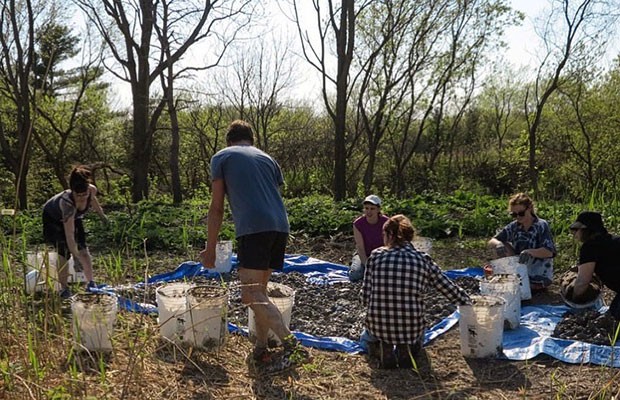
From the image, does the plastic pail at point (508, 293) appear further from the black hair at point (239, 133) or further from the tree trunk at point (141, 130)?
the tree trunk at point (141, 130)

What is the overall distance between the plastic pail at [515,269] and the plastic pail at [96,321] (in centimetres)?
291

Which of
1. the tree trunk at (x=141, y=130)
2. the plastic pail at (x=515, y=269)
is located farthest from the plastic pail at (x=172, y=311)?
the tree trunk at (x=141, y=130)

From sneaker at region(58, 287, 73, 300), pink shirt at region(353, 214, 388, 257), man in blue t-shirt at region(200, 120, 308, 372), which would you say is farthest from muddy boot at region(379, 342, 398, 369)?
sneaker at region(58, 287, 73, 300)

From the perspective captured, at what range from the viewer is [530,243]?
473 cm

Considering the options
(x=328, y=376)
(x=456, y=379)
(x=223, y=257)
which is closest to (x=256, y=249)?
(x=328, y=376)

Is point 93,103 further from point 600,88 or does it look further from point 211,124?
point 600,88

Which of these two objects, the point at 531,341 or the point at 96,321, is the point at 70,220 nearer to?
the point at 96,321

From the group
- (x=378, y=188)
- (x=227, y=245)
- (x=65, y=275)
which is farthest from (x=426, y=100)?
(x=65, y=275)

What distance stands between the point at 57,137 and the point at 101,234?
11035 millimetres

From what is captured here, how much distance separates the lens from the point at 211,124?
19.2m

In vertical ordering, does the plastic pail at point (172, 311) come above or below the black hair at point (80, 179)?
below

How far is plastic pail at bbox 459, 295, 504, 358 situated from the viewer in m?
3.36

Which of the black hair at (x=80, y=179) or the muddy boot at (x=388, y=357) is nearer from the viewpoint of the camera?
the muddy boot at (x=388, y=357)

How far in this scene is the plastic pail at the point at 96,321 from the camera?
3.08 metres
